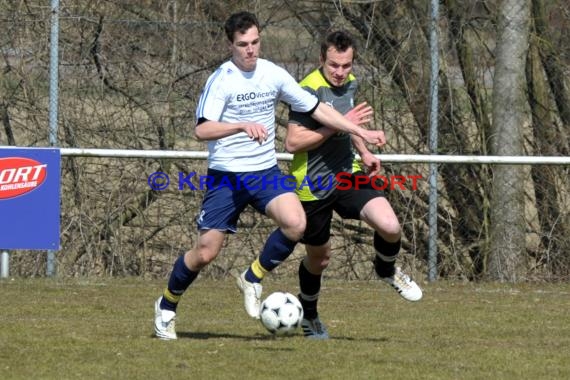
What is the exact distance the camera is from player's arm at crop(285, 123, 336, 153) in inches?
285

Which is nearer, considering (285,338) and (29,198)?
(285,338)

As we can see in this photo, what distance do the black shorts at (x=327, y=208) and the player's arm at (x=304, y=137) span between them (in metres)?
0.33

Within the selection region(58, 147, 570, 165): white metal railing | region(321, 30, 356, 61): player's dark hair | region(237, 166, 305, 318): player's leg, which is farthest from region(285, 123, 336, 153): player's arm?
region(58, 147, 570, 165): white metal railing

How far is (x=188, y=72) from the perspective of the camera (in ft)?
37.6

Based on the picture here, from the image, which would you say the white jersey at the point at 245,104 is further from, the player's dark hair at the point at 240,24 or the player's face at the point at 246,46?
the player's dark hair at the point at 240,24

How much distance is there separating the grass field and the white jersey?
1.07 meters

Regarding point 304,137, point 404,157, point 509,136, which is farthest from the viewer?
point 509,136

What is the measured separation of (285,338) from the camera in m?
7.33

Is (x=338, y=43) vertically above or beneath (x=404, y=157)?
above

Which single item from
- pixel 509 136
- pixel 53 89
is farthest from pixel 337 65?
pixel 53 89

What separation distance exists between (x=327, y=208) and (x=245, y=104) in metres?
0.86

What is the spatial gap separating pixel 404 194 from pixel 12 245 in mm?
3515

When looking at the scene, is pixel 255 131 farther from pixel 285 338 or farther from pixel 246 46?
pixel 285 338

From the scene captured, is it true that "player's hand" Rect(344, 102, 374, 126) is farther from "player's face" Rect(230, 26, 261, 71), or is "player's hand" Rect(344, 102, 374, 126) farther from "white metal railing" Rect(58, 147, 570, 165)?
"white metal railing" Rect(58, 147, 570, 165)
